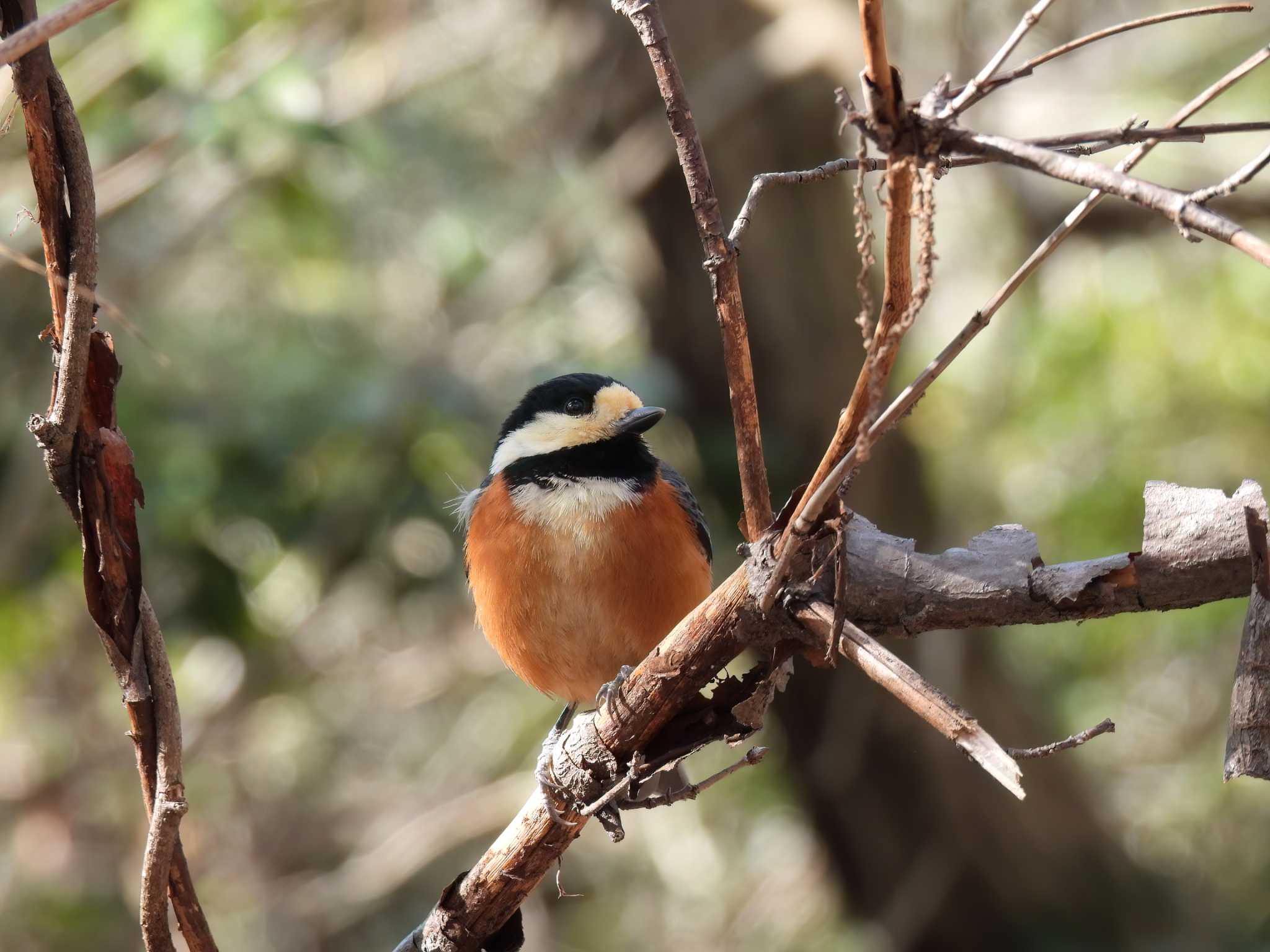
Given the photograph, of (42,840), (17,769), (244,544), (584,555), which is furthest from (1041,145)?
(17,769)

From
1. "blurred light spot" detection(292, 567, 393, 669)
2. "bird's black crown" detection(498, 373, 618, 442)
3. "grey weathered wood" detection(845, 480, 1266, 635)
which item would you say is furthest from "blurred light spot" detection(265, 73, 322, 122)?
"grey weathered wood" detection(845, 480, 1266, 635)

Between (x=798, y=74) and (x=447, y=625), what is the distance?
4.37 metres

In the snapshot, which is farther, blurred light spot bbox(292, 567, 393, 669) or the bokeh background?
blurred light spot bbox(292, 567, 393, 669)

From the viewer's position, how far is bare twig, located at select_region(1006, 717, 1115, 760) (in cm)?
142

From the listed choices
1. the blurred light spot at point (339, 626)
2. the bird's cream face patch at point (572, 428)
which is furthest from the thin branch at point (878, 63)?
the blurred light spot at point (339, 626)

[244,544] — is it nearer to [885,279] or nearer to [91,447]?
[91,447]

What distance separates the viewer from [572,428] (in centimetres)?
391

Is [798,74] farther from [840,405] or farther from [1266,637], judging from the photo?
[1266,637]

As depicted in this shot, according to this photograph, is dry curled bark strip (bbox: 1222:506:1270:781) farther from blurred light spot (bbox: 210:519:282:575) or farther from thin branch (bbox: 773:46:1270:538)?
blurred light spot (bbox: 210:519:282:575)

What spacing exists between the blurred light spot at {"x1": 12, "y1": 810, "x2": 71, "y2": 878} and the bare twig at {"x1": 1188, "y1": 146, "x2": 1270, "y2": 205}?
816cm

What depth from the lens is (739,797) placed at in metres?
8.62

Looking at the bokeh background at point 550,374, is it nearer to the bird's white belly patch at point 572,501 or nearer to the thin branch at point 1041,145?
the bird's white belly patch at point 572,501

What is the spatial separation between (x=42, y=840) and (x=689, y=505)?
5919mm

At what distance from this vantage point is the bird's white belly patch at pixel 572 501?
138 inches
